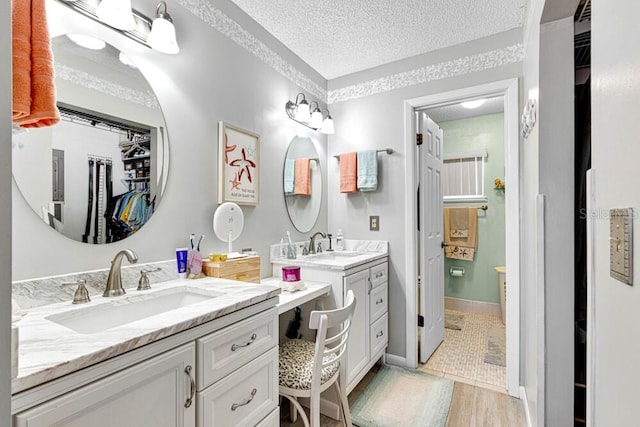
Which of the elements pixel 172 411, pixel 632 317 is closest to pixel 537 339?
pixel 632 317

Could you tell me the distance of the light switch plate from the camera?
57 centimetres

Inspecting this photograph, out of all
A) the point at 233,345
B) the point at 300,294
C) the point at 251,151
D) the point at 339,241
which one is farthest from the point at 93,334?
the point at 339,241

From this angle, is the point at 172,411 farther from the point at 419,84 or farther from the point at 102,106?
the point at 419,84

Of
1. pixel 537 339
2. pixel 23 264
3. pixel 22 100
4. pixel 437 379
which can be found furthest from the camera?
pixel 437 379

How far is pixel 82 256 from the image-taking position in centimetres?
119

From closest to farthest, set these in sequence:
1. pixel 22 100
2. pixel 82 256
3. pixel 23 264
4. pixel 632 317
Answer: pixel 632 317, pixel 22 100, pixel 23 264, pixel 82 256

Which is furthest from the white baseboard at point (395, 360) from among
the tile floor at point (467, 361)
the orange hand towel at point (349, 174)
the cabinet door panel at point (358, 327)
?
the orange hand towel at point (349, 174)

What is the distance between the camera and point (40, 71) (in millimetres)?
868

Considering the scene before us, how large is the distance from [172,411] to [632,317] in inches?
45.0

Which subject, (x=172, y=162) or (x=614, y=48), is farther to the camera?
(x=172, y=162)

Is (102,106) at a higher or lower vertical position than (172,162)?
higher

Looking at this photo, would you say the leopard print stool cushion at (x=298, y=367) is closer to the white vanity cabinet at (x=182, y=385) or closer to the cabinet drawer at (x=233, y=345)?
the white vanity cabinet at (x=182, y=385)

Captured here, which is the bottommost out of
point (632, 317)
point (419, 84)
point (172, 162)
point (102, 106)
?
point (632, 317)

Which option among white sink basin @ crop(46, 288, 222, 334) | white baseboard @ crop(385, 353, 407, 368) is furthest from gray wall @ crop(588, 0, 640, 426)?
white baseboard @ crop(385, 353, 407, 368)
